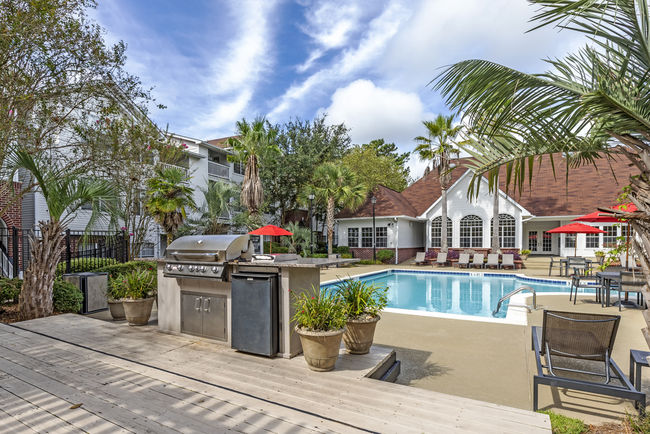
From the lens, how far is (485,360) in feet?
16.9

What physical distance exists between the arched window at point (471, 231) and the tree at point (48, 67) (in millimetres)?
20118

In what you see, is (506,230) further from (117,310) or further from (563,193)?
(117,310)

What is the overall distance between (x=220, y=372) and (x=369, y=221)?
21.2 m

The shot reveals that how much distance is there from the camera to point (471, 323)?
24.1 feet

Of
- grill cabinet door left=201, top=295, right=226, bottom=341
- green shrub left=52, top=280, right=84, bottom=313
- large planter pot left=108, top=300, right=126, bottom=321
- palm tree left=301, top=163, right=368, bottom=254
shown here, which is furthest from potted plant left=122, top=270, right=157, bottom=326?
palm tree left=301, top=163, right=368, bottom=254

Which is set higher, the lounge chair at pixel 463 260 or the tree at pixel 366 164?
the tree at pixel 366 164

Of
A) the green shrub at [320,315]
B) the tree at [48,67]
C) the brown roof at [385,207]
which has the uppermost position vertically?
the tree at [48,67]

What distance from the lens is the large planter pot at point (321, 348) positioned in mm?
3799

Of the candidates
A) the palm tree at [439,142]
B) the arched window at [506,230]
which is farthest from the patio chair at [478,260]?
the palm tree at [439,142]

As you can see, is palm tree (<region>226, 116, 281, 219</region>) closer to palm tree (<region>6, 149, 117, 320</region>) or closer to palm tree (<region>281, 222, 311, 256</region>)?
palm tree (<region>281, 222, 311, 256</region>)

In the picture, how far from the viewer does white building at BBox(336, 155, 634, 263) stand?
20.8m

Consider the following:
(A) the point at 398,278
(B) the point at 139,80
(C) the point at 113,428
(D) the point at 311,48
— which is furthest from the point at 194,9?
(A) the point at 398,278

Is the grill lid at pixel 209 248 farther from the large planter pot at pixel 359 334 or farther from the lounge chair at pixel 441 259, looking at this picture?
the lounge chair at pixel 441 259

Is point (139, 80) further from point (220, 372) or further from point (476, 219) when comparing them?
point (476, 219)
